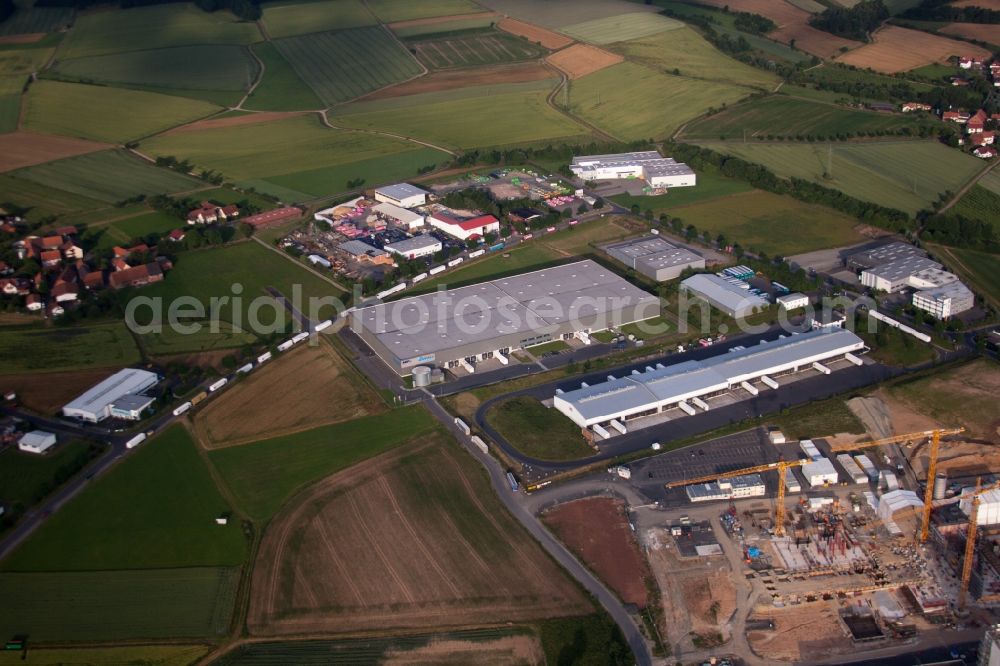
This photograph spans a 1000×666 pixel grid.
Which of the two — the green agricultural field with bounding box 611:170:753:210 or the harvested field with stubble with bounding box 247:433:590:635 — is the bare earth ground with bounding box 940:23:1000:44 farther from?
the harvested field with stubble with bounding box 247:433:590:635

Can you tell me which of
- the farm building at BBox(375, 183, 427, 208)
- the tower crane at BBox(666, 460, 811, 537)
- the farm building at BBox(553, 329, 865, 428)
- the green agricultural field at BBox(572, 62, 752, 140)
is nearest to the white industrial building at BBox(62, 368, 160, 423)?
the farm building at BBox(553, 329, 865, 428)

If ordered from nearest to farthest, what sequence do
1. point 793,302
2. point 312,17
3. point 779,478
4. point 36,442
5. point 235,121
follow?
point 779,478, point 36,442, point 793,302, point 235,121, point 312,17

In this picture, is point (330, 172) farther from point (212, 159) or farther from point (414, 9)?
point (414, 9)

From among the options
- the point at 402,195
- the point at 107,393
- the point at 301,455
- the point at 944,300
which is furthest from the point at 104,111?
the point at 944,300

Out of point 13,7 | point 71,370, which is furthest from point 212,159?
point 13,7

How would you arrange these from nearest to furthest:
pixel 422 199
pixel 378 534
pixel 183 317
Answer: pixel 378 534 < pixel 183 317 < pixel 422 199

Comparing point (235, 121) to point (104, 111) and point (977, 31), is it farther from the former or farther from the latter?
point (977, 31)

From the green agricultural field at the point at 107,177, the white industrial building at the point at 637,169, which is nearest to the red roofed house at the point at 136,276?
the green agricultural field at the point at 107,177
